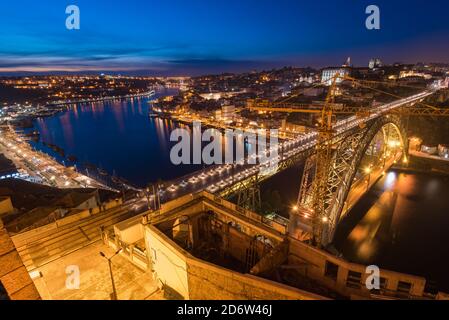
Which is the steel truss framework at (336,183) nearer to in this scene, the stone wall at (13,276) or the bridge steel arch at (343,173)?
the bridge steel arch at (343,173)

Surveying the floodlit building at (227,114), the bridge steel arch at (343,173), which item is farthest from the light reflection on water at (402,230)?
the floodlit building at (227,114)

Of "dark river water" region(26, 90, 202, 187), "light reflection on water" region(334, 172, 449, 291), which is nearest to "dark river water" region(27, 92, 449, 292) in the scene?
"light reflection on water" region(334, 172, 449, 291)

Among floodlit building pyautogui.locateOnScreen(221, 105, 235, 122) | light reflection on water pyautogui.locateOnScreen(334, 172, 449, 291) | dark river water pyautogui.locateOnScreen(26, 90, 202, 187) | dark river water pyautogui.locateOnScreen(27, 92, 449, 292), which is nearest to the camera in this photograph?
light reflection on water pyautogui.locateOnScreen(334, 172, 449, 291)

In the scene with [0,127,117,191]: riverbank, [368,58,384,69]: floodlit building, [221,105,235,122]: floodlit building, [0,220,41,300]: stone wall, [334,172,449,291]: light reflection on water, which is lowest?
[334,172,449,291]: light reflection on water

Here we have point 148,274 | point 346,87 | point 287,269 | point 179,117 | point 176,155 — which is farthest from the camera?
point 179,117

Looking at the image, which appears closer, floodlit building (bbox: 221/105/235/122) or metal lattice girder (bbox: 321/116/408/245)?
metal lattice girder (bbox: 321/116/408/245)

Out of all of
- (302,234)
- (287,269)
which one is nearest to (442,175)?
(302,234)

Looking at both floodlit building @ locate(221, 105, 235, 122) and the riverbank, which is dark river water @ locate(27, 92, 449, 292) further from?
floodlit building @ locate(221, 105, 235, 122)

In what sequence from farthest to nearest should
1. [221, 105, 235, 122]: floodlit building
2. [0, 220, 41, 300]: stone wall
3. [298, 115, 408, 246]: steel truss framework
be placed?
[221, 105, 235, 122]: floodlit building < [298, 115, 408, 246]: steel truss framework < [0, 220, 41, 300]: stone wall
